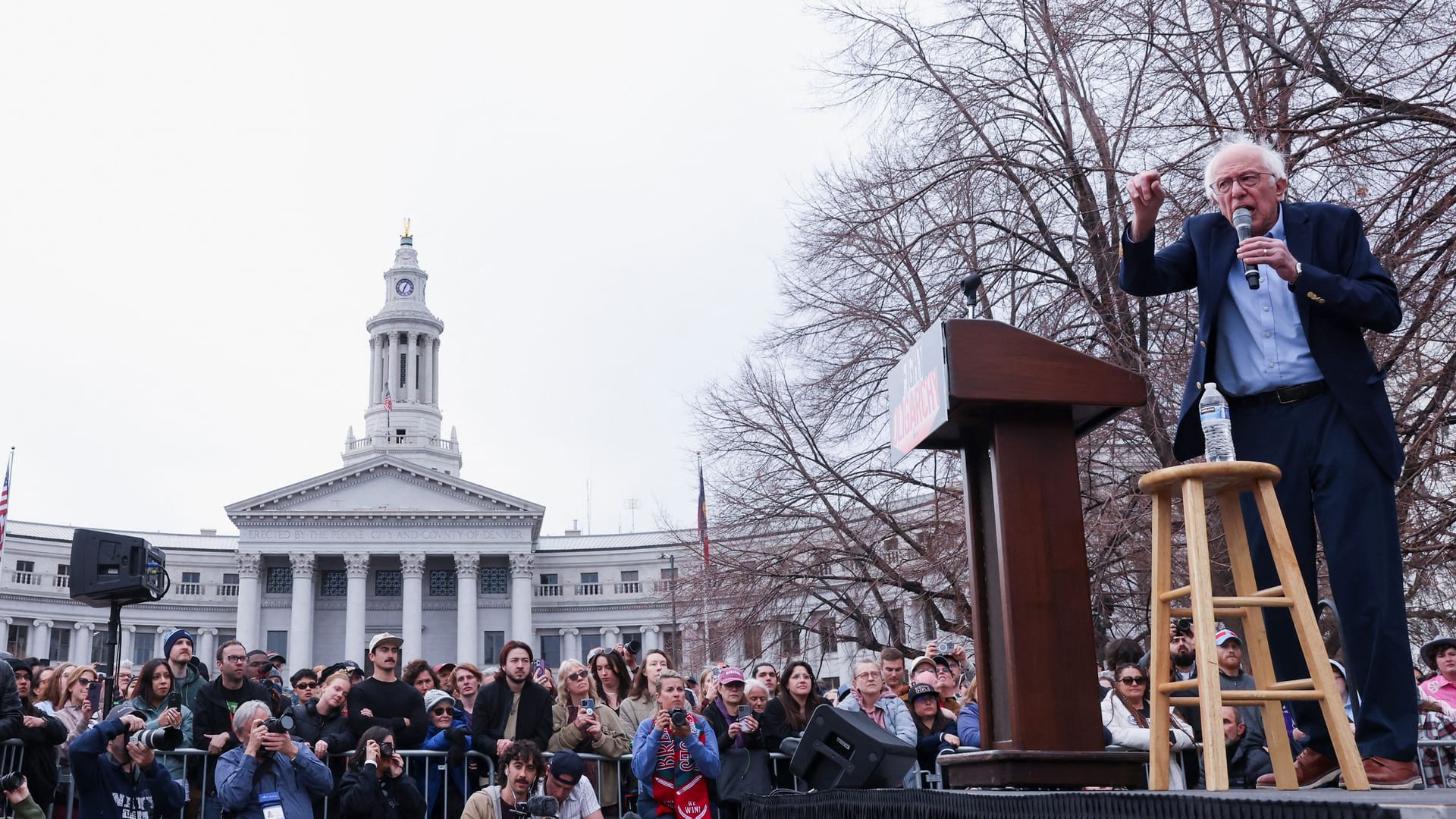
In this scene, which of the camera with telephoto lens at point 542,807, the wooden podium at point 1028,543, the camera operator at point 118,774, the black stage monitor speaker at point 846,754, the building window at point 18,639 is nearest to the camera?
the wooden podium at point 1028,543

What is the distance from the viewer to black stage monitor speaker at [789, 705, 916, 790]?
7.78 metres

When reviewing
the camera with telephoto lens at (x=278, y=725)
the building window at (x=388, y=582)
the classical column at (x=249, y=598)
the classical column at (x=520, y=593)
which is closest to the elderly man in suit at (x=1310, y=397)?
the camera with telephoto lens at (x=278, y=725)

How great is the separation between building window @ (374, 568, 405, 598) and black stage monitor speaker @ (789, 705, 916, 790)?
246 feet

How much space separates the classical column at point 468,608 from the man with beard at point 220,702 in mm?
66303

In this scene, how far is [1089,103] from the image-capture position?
1830 cm

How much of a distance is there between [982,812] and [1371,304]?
6.94ft

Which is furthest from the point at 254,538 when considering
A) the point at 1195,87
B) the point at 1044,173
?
the point at 1195,87

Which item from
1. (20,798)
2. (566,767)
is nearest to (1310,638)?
(566,767)

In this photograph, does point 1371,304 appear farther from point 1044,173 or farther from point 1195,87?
point 1044,173

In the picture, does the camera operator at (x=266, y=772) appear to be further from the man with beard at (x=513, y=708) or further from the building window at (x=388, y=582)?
the building window at (x=388, y=582)

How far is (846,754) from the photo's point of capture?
787 cm

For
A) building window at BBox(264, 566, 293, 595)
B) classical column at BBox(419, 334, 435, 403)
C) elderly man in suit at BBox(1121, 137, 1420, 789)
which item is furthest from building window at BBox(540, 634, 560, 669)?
elderly man in suit at BBox(1121, 137, 1420, 789)

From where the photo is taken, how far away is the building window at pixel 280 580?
7850 cm

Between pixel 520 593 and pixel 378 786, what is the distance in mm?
70415
